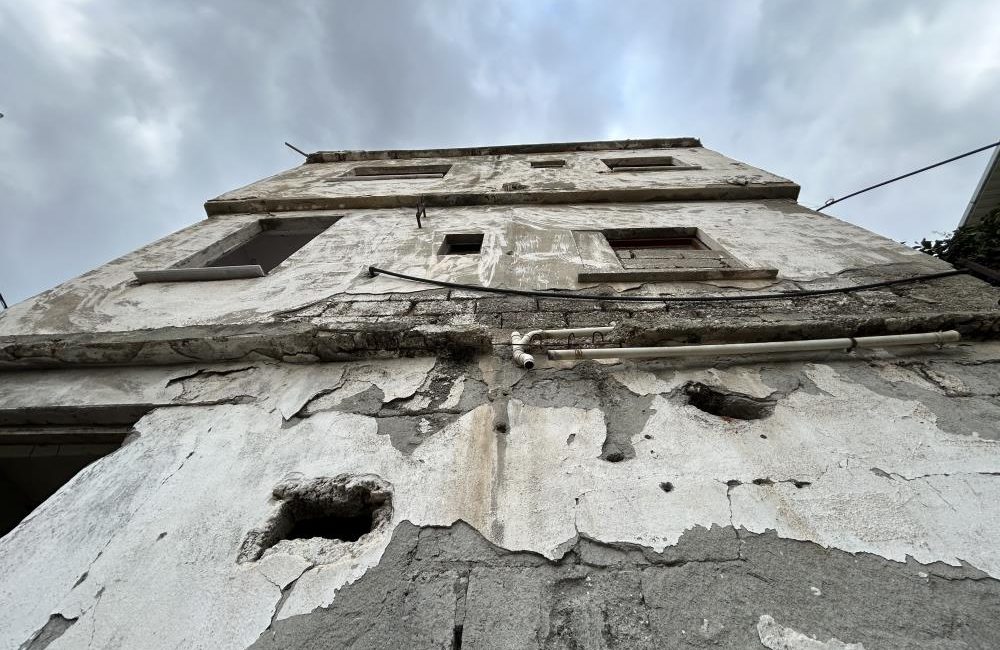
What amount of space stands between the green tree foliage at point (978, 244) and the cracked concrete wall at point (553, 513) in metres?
3.20

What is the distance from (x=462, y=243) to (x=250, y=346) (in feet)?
7.89

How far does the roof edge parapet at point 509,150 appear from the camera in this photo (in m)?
8.15

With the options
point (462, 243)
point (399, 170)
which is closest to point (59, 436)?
point (462, 243)

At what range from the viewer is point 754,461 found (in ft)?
5.68

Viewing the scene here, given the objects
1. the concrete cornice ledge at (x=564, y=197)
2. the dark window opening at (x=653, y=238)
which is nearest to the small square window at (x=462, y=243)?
the concrete cornice ledge at (x=564, y=197)

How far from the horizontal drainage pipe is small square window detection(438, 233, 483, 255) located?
225 centimetres

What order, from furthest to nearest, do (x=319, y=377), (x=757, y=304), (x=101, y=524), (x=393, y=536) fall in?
1. (x=757, y=304)
2. (x=319, y=377)
3. (x=101, y=524)
4. (x=393, y=536)

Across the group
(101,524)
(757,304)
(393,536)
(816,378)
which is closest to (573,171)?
(757,304)

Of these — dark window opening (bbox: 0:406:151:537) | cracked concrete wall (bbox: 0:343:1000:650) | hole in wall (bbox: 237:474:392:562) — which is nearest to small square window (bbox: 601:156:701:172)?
cracked concrete wall (bbox: 0:343:1000:650)

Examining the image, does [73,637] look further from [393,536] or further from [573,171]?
[573,171]

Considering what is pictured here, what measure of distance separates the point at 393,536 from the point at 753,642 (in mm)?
1339

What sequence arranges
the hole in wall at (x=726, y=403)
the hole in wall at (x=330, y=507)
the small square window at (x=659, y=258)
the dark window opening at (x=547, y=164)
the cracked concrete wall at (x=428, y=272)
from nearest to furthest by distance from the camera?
1. the hole in wall at (x=330, y=507)
2. the hole in wall at (x=726, y=403)
3. the cracked concrete wall at (x=428, y=272)
4. the small square window at (x=659, y=258)
5. the dark window opening at (x=547, y=164)

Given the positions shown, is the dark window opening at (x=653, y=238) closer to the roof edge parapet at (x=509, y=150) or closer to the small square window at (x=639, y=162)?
the small square window at (x=639, y=162)

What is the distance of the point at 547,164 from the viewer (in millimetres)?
7363
